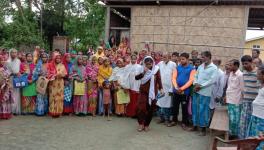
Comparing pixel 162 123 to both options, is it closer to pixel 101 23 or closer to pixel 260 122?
pixel 260 122

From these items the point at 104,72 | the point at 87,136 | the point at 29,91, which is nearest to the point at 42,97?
the point at 29,91

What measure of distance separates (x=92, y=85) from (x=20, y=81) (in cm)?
184

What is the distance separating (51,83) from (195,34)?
6.40m

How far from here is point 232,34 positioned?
1184 cm

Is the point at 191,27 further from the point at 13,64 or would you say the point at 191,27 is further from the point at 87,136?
the point at 87,136

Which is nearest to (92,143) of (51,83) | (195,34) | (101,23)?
(51,83)

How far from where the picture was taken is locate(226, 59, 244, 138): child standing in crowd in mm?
6180

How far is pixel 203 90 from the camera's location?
709 centimetres

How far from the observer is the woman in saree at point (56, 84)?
8195 millimetres

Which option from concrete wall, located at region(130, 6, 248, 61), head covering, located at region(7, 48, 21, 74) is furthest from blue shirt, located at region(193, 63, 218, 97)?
Result: concrete wall, located at region(130, 6, 248, 61)

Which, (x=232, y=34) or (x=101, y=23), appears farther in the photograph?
(x=101, y=23)

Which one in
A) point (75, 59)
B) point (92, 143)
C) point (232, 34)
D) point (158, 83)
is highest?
point (232, 34)

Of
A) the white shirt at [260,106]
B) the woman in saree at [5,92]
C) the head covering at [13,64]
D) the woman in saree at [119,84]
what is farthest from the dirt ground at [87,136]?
the white shirt at [260,106]

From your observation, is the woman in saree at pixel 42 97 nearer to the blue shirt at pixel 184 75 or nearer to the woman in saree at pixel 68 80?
the woman in saree at pixel 68 80
